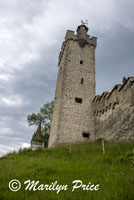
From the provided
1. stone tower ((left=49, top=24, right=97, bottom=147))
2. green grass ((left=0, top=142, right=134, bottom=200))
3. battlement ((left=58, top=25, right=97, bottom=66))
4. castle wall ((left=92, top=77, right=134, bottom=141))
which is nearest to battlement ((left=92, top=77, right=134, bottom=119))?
castle wall ((left=92, top=77, right=134, bottom=141))

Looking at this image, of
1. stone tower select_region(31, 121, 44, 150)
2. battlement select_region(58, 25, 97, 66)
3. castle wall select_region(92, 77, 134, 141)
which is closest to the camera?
castle wall select_region(92, 77, 134, 141)

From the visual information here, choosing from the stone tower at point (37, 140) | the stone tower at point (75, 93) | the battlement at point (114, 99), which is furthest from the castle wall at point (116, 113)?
the stone tower at point (37, 140)

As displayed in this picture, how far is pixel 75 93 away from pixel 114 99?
163 inches

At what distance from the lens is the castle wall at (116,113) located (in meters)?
11.2

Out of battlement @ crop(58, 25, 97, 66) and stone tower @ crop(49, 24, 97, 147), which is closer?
stone tower @ crop(49, 24, 97, 147)

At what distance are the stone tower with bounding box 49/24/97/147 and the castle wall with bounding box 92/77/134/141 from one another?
3.58ft

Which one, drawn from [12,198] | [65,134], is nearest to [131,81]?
[65,134]

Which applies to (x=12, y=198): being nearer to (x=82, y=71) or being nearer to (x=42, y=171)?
(x=42, y=171)

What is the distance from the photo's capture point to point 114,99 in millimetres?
13203

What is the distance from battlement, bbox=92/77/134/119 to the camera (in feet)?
38.3

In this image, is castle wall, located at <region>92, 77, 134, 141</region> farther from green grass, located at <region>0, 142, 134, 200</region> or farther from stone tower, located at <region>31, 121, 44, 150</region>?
stone tower, located at <region>31, 121, 44, 150</region>

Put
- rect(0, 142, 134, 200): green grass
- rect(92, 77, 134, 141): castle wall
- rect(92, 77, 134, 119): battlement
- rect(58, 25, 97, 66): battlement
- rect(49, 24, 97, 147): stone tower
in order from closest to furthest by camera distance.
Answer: rect(0, 142, 134, 200): green grass → rect(92, 77, 134, 141): castle wall → rect(92, 77, 134, 119): battlement → rect(49, 24, 97, 147): stone tower → rect(58, 25, 97, 66): battlement

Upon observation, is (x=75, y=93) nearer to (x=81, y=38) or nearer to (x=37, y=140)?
(x=81, y=38)

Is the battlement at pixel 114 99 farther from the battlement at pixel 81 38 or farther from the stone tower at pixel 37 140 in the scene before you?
the stone tower at pixel 37 140
